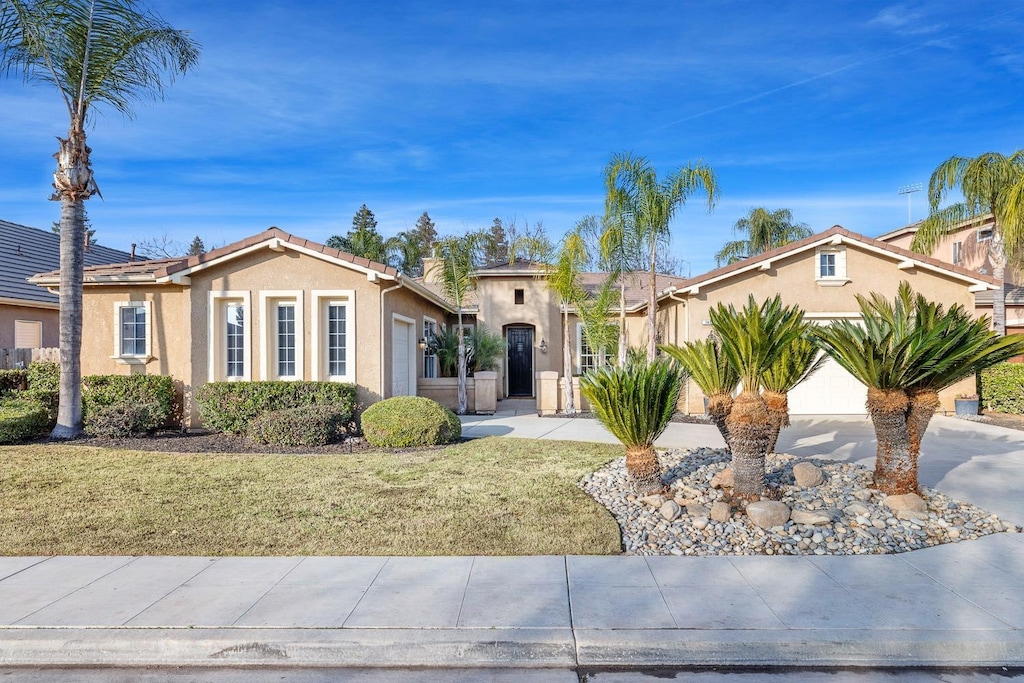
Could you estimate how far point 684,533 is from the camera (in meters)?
5.63

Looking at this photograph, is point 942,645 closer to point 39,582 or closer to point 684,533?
point 684,533

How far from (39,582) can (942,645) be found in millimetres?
6637

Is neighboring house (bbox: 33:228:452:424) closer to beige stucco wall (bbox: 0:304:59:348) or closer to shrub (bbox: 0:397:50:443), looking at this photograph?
shrub (bbox: 0:397:50:443)

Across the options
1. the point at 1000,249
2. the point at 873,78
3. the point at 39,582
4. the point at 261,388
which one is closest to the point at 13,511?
the point at 39,582

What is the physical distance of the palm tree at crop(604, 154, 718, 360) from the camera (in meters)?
14.0

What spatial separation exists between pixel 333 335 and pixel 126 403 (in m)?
4.21

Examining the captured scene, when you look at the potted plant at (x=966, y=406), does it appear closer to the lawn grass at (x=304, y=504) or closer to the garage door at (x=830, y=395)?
the garage door at (x=830, y=395)

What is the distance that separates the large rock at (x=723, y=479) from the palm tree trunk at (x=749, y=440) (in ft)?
1.30

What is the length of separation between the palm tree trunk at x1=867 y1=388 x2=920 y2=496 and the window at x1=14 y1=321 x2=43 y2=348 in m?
23.2

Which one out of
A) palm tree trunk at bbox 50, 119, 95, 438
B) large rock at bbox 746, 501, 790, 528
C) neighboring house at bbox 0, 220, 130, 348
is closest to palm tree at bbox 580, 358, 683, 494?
large rock at bbox 746, 501, 790, 528

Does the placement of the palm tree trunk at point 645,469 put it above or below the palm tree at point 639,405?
below

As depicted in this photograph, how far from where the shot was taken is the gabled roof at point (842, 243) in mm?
14344

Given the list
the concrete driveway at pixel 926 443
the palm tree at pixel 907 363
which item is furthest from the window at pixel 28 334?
→ the palm tree at pixel 907 363

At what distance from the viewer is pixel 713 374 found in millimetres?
6387
